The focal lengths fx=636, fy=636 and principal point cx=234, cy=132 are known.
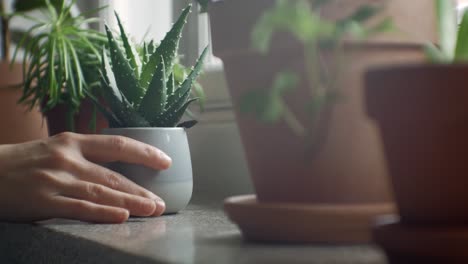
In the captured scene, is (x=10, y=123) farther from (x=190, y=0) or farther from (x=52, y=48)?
(x=190, y=0)

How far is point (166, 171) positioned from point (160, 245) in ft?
0.87

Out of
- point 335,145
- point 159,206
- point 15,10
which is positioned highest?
point 15,10

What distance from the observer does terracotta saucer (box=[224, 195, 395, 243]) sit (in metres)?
0.45

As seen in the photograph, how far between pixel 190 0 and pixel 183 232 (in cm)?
90

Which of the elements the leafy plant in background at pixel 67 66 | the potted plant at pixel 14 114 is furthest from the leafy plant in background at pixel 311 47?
the potted plant at pixel 14 114

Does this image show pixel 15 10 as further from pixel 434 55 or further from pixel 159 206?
pixel 434 55

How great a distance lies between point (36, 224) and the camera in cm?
75

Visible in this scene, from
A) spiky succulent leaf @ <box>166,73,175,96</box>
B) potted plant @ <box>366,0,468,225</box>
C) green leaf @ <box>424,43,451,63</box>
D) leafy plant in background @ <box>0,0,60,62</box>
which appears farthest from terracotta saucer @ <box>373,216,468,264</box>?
leafy plant in background @ <box>0,0,60,62</box>

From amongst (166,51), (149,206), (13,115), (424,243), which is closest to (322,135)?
(424,243)

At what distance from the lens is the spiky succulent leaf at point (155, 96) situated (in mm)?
787

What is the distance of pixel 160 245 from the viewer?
1.76ft

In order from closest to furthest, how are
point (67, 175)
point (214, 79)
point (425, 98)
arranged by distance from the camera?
1. point (425, 98)
2. point (67, 175)
3. point (214, 79)

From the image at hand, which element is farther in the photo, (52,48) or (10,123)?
(10,123)

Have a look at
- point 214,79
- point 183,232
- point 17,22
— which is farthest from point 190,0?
point 183,232
